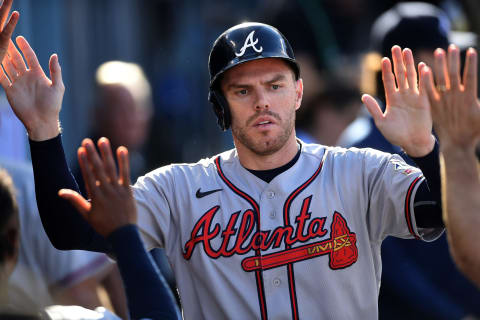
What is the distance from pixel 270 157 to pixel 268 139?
137mm

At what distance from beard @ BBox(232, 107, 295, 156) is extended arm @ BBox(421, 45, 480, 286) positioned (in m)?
0.92

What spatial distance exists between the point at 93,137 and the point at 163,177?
250cm

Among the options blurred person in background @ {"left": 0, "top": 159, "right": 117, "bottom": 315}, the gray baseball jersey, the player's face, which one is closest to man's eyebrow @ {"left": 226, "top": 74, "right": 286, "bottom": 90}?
the player's face

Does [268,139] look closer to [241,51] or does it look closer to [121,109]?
[241,51]

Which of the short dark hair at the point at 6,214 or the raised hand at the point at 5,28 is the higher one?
the raised hand at the point at 5,28

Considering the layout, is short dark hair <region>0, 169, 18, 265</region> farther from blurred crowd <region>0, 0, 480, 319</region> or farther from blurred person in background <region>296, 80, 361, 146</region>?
blurred person in background <region>296, 80, 361, 146</region>

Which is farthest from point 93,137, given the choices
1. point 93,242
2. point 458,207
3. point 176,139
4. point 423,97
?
point 176,139

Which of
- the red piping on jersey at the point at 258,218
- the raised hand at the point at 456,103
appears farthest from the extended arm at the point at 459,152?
the red piping on jersey at the point at 258,218

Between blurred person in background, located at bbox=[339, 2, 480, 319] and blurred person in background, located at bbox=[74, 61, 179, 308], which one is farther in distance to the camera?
blurred person in background, located at bbox=[74, 61, 179, 308]

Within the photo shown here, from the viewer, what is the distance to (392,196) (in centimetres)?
430

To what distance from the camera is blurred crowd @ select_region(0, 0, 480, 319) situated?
233 inches

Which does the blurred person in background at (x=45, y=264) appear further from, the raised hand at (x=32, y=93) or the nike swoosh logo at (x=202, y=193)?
the nike swoosh logo at (x=202, y=193)

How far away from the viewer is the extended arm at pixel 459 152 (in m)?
3.65

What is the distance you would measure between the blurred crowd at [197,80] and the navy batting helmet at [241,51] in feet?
3.99
